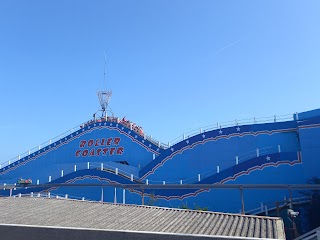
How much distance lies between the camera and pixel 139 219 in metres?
10.2

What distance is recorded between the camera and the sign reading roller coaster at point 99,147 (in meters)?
29.2

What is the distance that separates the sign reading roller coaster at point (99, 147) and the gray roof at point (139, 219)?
1630 centimetres

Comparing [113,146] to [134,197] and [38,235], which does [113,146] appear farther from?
[38,235]

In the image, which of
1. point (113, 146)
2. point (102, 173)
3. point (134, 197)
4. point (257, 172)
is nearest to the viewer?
point (257, 172)

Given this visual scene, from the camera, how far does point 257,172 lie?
807 inches

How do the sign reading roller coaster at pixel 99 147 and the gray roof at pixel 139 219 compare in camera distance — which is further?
the sign reading roller coaster at pixel 99 147

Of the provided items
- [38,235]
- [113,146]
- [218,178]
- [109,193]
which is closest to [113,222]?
[38,235]

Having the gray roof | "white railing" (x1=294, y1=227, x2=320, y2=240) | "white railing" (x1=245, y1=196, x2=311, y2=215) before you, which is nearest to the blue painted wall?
"white railing" (x1=245, y1=196, x2=311, y2=215)

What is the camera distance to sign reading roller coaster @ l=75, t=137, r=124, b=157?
29.2m

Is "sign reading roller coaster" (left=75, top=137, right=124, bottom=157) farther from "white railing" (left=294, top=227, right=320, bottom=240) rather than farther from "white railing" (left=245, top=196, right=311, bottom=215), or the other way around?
"white railing" (left=294, top=227, right=320, bottom=240)

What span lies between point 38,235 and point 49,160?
76.8 feet

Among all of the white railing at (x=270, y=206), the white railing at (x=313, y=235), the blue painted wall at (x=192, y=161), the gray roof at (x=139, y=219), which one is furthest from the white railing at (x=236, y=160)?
the gray roof at (x=139, y=219)

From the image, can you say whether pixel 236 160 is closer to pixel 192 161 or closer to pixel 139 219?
pixel 192 161

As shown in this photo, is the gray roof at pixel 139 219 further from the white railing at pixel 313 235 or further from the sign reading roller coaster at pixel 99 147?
the sign reading roller coaster at pixel 99 147
